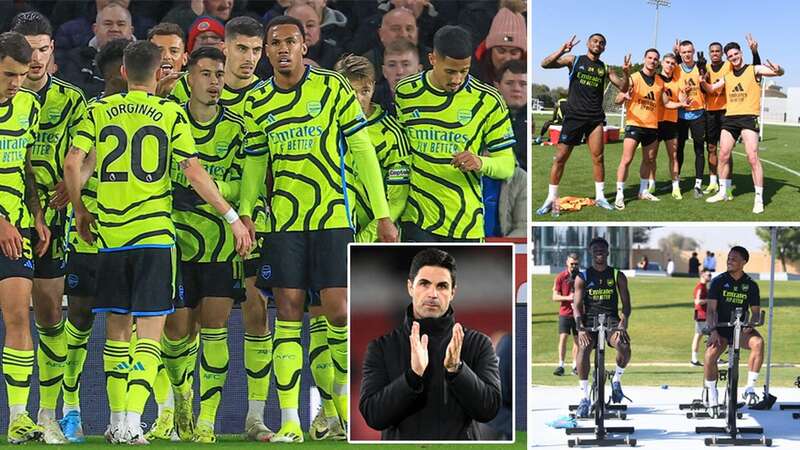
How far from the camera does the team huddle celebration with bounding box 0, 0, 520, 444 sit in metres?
9.27

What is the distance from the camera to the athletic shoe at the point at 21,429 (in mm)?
9406

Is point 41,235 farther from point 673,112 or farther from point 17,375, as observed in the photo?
point 673,112

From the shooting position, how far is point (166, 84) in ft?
31.7

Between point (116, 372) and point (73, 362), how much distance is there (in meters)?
0.80

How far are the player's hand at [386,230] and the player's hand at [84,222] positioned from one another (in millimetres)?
1945

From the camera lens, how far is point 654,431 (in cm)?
1188

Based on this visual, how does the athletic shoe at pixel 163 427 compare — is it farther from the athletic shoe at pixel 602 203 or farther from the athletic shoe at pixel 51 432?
the athletic shoe at pixel 602 203

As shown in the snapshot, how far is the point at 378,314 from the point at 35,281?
246 cm

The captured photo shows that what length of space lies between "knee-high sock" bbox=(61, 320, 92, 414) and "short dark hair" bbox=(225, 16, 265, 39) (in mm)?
2320

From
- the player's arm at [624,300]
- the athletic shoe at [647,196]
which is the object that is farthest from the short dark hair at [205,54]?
the player's arm at [624,300]

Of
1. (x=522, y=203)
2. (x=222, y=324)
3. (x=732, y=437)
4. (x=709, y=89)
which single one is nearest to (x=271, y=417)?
(x=222, y=324)

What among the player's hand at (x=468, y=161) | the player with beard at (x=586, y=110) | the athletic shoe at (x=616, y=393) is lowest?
the athletic shoe at (x=616, y=393)

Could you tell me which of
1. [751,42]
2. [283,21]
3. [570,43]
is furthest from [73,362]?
[751,42]

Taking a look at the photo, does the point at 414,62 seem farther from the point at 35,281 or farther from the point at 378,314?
the point at 35,281
